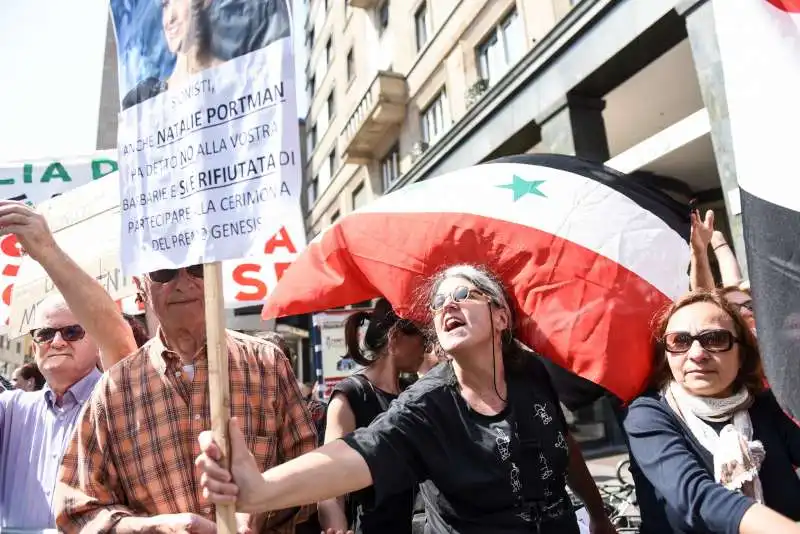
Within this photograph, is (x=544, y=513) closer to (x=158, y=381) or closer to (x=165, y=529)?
(x=165, y=529)

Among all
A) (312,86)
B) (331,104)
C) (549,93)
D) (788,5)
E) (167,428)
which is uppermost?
(312,86)

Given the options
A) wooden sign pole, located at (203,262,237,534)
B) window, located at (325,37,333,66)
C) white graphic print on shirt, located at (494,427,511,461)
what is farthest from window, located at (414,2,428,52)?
wooden sign pole, located at (203,262,237,534)

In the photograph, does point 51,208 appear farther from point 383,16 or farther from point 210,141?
point 383,16

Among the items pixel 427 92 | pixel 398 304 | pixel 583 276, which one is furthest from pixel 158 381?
pixel 427 92

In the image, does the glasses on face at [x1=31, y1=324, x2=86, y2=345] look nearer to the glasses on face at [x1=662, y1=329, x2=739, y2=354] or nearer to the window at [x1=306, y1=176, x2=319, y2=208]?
the glasses on face at [x1=662, y1=329, x2=739, y2=354]

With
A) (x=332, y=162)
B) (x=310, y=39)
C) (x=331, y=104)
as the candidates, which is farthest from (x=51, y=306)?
(x=310, y=39)

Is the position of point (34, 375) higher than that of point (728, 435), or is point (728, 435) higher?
point (34, 375)

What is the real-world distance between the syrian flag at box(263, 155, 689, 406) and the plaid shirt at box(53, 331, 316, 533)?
885 millimetres

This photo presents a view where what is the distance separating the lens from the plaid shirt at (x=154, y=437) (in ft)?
5.58

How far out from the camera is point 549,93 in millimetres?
7859

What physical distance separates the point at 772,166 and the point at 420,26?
12916 millimetres

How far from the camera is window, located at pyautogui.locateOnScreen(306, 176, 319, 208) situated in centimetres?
2234

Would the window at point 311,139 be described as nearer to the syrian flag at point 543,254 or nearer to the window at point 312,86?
the window at point 312,86

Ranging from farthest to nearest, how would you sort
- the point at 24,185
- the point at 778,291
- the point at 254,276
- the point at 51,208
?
1. the point at 254,276
2. the point at 24,185
3. the point at 51,208
4. the point at 778,291
